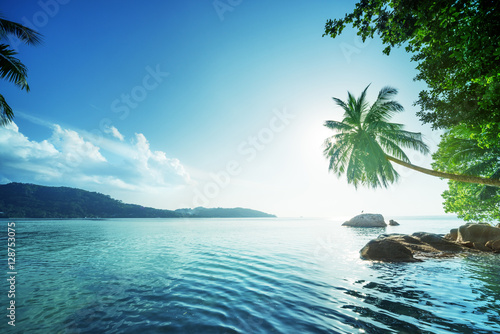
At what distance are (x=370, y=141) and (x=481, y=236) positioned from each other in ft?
50.7

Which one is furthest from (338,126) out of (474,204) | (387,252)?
(474,204)

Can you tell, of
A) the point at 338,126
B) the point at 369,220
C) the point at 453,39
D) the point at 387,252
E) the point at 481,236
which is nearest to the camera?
the point at 453,39

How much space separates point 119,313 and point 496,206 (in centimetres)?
3018

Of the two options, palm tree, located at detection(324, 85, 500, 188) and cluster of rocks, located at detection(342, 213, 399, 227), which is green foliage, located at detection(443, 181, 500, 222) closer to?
palm tree, located at detection(324, 85, 500, 188)

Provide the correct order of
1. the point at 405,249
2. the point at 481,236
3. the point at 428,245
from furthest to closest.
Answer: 1. the point at 481,236
2. the point at 428,245
3. the point at 405,249

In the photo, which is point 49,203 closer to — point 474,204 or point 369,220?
point 369,220

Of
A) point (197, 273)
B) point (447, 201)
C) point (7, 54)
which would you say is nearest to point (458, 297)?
point (197, 273)

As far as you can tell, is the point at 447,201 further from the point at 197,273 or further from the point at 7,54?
the point at 7,54

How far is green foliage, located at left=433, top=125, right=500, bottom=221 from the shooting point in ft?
45.3

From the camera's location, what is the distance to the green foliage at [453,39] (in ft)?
15.5

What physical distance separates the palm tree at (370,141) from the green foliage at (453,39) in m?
4.54

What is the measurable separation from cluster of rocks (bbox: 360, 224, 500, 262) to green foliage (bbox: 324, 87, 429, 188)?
442 cm

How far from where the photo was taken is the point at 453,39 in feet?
16.9

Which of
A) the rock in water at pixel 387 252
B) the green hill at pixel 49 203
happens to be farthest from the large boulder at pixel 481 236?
the green hill at pixel 49 203
